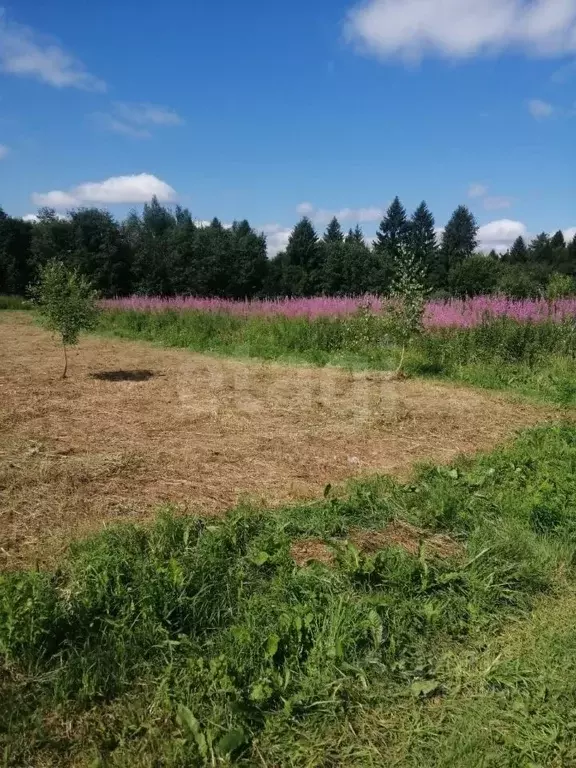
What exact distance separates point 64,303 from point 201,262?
26.2 m

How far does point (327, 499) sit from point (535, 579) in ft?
4.95

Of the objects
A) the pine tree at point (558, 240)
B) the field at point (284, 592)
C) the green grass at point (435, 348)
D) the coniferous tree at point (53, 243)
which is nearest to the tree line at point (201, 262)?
the coniferous tree at point (53, 243)

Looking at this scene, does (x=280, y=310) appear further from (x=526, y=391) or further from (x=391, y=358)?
(x=526, y=391)

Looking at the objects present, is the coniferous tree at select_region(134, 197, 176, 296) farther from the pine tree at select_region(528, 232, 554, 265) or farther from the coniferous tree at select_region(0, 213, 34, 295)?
the pine tree at select_region(528, 232, 554, 265)

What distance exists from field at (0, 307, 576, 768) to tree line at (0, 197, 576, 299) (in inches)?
557

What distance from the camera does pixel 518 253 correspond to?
75.7m

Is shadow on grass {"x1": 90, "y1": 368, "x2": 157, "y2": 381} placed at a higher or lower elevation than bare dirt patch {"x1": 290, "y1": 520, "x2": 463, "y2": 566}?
higher

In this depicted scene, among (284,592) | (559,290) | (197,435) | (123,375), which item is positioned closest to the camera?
(284,592)

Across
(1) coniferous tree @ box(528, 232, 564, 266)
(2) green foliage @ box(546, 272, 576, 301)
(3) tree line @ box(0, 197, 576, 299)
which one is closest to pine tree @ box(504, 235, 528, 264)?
(1) coniferous tree @ box(528, 232, 564, 266)

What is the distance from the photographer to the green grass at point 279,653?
6.79 ft

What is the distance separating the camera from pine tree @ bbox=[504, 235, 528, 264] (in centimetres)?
7288

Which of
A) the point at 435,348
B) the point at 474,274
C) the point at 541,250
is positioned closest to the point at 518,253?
the point at 541,250

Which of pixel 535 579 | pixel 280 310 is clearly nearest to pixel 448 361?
pixel 280 310

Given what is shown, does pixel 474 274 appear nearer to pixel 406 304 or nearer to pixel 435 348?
pixel 435 348
